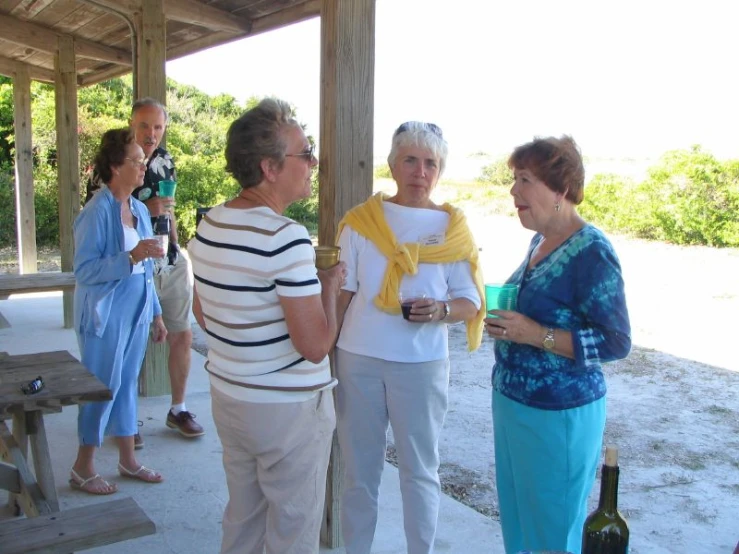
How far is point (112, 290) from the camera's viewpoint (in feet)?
10.4

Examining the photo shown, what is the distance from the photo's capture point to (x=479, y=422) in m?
4.91

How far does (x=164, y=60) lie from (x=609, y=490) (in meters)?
4.58

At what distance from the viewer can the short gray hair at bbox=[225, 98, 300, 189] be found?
6.02 feet

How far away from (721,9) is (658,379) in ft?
112

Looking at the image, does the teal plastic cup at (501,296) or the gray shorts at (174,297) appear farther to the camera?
the gray shorts at (174,297)

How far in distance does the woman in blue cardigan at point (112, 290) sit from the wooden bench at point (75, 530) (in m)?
1.11

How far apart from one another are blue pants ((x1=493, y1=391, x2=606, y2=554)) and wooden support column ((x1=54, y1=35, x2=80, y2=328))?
6138 millimetres

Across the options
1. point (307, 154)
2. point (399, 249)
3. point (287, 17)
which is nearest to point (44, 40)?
point (287, 17)

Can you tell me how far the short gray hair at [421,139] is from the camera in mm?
2395

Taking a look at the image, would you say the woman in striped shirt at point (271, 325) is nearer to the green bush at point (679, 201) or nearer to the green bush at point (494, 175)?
the green bush at point (679, 201)

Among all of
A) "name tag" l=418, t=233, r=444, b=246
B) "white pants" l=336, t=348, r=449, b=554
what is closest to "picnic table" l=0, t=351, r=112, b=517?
"white pants" l=336, t=348, r=449, b=554

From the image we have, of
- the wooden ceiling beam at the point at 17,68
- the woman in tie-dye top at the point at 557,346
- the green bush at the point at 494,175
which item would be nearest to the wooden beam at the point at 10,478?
the woman in tie-dye top at the point at 557,346

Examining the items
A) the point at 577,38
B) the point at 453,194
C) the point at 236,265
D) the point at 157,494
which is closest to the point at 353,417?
the point at 236,265

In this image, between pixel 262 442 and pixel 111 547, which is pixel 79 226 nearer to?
pixel 111 547
